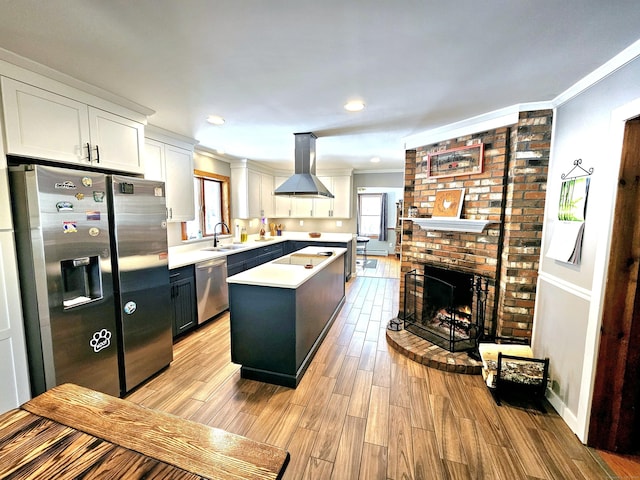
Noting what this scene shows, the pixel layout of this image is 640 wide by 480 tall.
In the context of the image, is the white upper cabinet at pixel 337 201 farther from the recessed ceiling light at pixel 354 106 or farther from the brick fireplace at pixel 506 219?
the recessed ceiling light at pixel 354 106

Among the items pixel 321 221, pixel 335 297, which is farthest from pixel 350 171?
pixel 335 297

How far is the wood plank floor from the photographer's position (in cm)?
164

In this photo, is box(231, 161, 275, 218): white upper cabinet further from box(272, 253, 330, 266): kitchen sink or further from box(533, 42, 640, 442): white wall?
box(533, 42, 640, 442): white wall

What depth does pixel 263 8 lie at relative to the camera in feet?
4.20

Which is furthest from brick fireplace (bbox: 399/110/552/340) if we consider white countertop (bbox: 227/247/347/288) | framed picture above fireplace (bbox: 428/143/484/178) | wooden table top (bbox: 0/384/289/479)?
wooden table top (bbox: 0/384/289/479)

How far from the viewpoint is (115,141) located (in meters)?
2.38

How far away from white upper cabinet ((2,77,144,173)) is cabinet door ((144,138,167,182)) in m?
0.50

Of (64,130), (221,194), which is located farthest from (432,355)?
(221,194)

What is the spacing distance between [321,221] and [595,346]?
505cm

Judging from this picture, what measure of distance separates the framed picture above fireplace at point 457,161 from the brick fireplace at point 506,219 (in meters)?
0.05

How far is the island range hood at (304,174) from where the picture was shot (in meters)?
3.27

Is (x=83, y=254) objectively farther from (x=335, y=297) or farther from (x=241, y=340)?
(x=335, y=297)

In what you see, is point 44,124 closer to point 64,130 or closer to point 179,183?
point 64,130

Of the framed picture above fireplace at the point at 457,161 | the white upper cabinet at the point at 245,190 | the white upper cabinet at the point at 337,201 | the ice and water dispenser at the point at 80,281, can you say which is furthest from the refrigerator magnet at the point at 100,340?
the white upper cabinet at the point at 337,201
